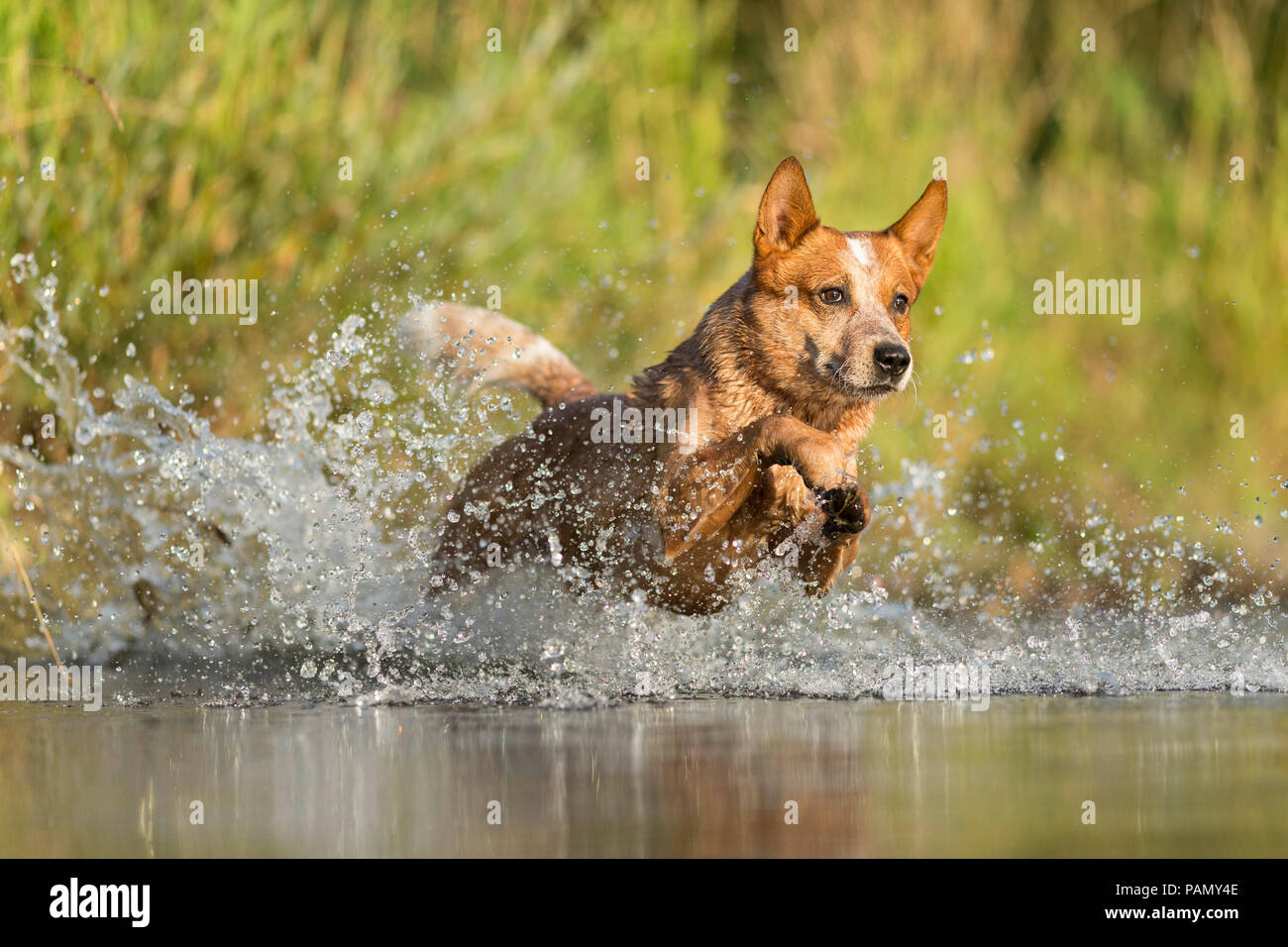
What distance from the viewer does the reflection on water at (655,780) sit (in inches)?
125

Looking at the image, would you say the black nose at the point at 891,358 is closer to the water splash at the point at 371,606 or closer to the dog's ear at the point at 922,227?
the dog's ear at the point at 922,227

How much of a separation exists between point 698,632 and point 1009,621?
6.23 feet

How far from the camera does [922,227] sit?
18.7ft

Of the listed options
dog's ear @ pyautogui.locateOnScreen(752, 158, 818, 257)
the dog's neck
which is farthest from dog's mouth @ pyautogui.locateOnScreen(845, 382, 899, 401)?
dog's ear @ pyautogui.locateOnScreen(752, 158, 818, 257)

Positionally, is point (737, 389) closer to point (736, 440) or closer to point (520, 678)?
point (736, 440)

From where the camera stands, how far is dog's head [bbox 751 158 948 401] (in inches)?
206

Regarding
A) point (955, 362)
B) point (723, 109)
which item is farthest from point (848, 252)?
point (723, 109)

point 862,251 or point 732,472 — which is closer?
point 732,472

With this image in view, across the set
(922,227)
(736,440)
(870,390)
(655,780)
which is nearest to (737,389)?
(736,440)

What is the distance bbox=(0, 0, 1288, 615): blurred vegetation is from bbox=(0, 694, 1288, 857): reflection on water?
236 cm

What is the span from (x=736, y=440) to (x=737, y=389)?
1.00 feet

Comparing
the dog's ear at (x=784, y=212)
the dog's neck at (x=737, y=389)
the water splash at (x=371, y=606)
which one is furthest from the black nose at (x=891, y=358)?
the water splash at (x=371, y=606)

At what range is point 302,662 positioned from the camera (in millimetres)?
5598

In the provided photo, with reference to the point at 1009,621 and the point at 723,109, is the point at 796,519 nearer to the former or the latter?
the point at 1009,621
